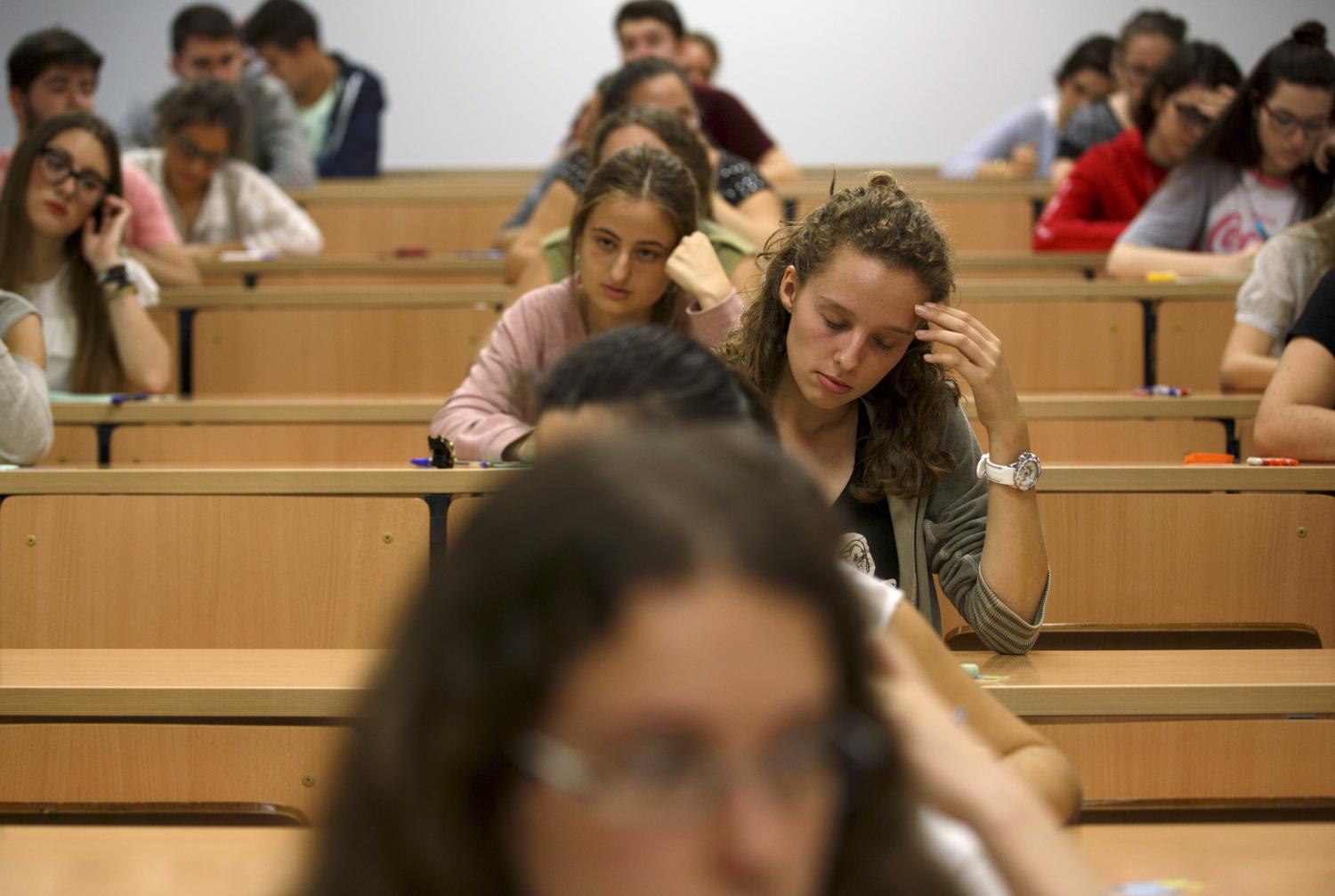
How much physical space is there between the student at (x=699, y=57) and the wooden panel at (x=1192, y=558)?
264cm

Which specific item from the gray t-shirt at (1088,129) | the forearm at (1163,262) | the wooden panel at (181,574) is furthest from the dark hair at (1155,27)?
the wooden panel at (181,574)

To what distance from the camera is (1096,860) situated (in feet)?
3.50

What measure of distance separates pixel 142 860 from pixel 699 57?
437cm

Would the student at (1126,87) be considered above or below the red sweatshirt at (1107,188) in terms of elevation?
above

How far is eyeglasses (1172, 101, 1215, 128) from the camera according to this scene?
379 cm

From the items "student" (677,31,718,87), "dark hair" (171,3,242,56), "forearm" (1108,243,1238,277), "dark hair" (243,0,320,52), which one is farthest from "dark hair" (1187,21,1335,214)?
"dark hair" (243,0,320,52)

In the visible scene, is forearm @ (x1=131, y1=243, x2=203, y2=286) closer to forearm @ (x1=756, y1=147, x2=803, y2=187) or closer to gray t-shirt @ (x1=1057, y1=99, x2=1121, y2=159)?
forearm @ (x1=756, y1=147, x2=803, y2=187)

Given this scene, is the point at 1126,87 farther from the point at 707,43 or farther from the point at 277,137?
the point at 277,137

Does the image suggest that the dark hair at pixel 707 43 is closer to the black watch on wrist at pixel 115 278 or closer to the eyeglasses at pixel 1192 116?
the eyeglasses at pixel 1192 116

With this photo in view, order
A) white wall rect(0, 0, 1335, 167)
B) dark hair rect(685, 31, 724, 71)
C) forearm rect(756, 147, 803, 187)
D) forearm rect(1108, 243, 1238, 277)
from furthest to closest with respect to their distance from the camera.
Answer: white wall rect(0, 0, 1335, 167)
dark hair rect(685, 31, 724, 71)
forearm rect(756, 147, 803, 187)
forearm rect(1108, 243, 1238, 277)

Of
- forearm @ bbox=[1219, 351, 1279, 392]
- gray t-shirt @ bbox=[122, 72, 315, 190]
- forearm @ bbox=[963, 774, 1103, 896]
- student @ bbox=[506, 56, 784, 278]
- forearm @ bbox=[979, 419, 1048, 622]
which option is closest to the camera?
forearm @ bbox=[963, 774, 1103, 896]

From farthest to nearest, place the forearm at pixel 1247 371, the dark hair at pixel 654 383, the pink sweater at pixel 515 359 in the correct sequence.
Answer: the forearm at pixel 1247 371 < the pink sweater at pixel 515 359 < the dark hair at pixel 654 383

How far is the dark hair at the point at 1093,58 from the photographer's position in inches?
209

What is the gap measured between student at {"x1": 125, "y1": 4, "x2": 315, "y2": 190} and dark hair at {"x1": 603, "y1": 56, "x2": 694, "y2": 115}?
65.7 inches
